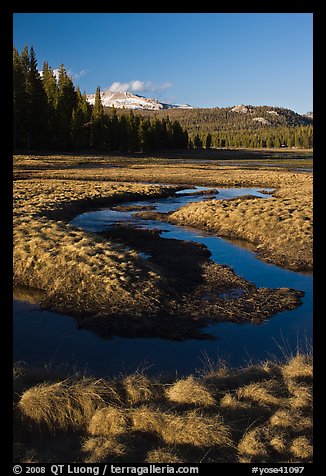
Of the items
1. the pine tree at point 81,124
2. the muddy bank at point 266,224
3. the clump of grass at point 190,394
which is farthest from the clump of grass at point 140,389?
the pine tree at point 81,124

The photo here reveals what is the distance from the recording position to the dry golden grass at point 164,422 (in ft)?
20.5

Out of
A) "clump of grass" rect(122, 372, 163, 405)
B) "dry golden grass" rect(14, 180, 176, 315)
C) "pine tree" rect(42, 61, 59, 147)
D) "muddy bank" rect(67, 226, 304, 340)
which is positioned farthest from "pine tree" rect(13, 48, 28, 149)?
"clump of grass" rect(122, 372, 163, 405)

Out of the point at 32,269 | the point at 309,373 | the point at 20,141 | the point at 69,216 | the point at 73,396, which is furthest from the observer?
the point at 20,141

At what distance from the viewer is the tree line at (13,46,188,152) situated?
237 feet

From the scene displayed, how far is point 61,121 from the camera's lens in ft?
260

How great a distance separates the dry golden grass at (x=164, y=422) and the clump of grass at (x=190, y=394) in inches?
0.8

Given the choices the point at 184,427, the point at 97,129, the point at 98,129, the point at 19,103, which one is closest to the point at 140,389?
the point at 184,427

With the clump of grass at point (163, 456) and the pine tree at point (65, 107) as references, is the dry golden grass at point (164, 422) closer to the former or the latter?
the clump of grass at point (163, 456)

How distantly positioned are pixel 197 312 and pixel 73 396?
6572mm

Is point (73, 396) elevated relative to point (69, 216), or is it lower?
lower

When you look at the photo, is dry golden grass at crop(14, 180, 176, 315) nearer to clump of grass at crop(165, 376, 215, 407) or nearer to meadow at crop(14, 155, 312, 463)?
meadow at crop(14, 155, 312, 463)

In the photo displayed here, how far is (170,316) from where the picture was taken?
509 inches
